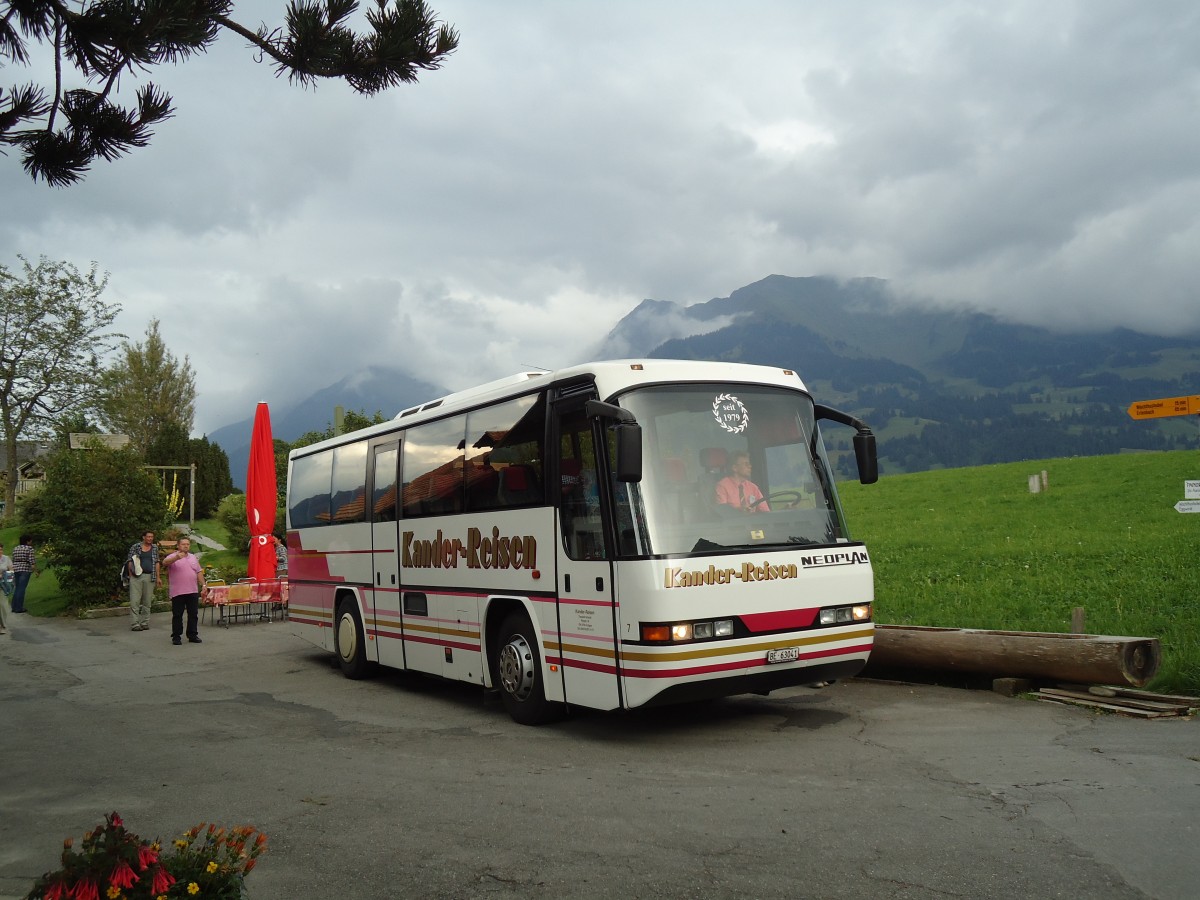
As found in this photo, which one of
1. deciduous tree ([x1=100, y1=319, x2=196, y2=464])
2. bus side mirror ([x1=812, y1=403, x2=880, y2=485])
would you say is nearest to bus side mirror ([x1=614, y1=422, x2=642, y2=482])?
bus side mirror ([x1=812, y1=403, x2=880, y2=485])

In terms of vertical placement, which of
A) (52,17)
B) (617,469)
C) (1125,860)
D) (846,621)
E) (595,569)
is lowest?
(1125,860)

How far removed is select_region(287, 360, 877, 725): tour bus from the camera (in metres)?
7.84

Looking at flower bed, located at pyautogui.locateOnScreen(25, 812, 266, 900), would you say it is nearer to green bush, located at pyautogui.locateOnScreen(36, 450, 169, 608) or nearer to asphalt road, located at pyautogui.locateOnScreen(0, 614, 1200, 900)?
asphalt road, located at pyautogui.locateOnScreen(0, 614, 1200, 900)

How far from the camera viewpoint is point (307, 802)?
21.3 feet

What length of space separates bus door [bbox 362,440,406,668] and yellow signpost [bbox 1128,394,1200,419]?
28.5 feet

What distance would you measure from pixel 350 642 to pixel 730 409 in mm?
6947

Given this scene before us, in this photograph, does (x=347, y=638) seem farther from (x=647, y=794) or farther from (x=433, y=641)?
(x=647, y=794)

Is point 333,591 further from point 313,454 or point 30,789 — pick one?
point 30,789

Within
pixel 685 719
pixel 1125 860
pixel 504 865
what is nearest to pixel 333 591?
pixel 685 719

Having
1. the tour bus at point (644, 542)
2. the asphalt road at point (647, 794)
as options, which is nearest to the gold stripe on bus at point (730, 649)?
the tour bus at point (644, 542)

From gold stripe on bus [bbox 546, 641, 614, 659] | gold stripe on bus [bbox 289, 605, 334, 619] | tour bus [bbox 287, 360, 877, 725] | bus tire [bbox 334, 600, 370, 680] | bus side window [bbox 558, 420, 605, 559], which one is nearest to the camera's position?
tour bus [bbox 287, 360, 877, 725]

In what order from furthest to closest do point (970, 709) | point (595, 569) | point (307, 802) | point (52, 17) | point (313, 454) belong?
point (313, 454)
point (970, 709)
point (595, 569)
point (307, 802)
point (52, 17)

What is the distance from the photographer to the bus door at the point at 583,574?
8.09 m

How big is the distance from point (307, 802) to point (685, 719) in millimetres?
3838
